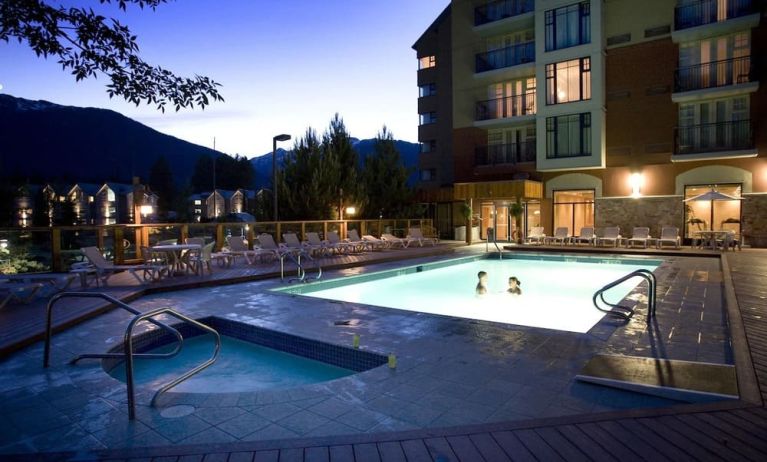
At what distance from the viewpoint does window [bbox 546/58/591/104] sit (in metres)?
20.5

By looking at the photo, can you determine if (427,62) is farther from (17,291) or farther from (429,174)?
(17,291)

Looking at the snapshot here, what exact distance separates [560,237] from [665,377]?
16355 mm

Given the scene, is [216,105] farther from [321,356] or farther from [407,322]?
[407,322]

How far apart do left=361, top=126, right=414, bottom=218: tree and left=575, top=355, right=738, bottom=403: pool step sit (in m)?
21.1

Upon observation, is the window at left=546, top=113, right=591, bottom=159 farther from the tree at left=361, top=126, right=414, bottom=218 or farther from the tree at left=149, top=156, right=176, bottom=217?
the tree at left=149, top=156, right=176, bottom=217

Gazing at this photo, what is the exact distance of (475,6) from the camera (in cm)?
2438

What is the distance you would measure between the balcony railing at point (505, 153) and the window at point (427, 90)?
25.0 ft

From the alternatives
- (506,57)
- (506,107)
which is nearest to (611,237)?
(506,107)

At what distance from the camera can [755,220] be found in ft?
56.8

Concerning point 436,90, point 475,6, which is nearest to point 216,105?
point 475,6

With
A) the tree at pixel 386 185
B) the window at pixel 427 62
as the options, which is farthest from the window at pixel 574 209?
the window at pixel 427 62

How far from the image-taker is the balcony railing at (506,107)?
2278 centimetres

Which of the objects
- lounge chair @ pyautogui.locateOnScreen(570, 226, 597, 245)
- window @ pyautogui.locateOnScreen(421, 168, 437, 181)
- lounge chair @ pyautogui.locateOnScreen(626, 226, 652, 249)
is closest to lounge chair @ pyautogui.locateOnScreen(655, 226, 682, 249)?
lounge chair @ pyautogui.locateOnScreen(626, 226, 652, 249)

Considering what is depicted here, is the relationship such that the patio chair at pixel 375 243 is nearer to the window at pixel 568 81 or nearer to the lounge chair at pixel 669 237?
the lounge chair at pixel 669 237
